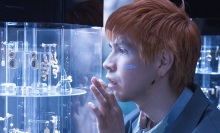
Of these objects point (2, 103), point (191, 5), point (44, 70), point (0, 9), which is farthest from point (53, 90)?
point (191, 5)

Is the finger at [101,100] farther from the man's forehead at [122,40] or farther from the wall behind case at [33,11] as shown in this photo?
the wall behind case at [33,11]

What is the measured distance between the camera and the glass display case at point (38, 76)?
6.43ft

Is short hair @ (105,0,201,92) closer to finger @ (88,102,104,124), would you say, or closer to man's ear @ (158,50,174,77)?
man's ear @ (158,50,174,77)

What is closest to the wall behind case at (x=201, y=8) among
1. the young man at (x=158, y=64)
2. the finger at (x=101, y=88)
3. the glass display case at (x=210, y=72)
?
the glass display case at (x=210, y=72)

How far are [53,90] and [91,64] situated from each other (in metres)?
0.29

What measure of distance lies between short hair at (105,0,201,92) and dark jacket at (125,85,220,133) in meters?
0.08

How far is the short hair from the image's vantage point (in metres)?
1.14

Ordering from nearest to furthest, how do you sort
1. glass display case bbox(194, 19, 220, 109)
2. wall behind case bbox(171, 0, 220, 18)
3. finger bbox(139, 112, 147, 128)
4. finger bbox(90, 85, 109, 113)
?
finger bbox(90, 85, 109, 113) < finger bbox(139, 112, 147, 128) < wall behind case bbox(171, 0, 220, 18) < glass display case bbox(194, 19, 220, 109)

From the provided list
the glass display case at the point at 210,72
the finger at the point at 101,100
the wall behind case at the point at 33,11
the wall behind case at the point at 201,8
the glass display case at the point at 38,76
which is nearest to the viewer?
the finger at the point at 101,100

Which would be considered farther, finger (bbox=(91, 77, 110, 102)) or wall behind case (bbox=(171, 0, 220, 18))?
wall behind case (bbox=(171, 0, 220, 18))

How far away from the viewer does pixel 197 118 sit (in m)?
1.16

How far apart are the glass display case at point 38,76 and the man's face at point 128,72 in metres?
0.80

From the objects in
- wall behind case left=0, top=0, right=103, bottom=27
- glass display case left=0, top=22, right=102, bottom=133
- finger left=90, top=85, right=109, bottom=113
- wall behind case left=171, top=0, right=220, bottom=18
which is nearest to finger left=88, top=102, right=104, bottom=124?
finger left=90, top=85, right=109, bottom=113

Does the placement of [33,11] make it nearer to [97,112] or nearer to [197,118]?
[97,112]
